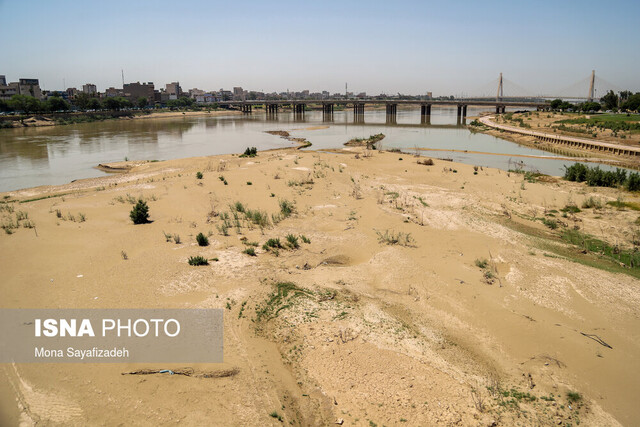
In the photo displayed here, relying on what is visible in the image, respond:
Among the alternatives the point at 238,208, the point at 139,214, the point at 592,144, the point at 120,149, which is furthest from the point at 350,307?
the point at 592,144

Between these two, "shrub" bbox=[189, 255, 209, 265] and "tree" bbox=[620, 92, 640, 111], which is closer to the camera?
"shrub" bbox=[189, 255, 209, 265]

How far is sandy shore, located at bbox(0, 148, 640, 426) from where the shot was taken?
5039mm

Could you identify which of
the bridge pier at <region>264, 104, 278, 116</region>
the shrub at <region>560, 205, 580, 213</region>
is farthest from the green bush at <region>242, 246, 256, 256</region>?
the bridge pier at <region>264, 104, 278, 116</region>

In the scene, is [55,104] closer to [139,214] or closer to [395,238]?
[139,214]


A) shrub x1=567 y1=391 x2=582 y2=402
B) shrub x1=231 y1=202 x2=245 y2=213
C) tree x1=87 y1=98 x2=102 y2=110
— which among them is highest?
tree x1=87 y1=98 x2=102 y2=110

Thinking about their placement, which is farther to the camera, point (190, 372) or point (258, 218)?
point (258, 218)

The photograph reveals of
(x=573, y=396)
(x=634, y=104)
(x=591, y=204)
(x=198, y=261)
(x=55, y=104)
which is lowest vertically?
(x=573, y=396)

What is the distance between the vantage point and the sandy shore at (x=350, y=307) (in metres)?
5.04

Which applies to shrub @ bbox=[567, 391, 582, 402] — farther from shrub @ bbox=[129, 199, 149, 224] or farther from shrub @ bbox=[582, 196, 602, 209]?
shrub @ bbox=[582, 196, 602, 209]

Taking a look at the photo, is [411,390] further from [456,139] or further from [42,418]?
[456,139]

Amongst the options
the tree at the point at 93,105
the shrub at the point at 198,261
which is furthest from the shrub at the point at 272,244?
the tree at the point at 93,105

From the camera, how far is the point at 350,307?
7621 mm

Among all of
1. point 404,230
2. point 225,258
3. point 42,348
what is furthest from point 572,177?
point 42,348

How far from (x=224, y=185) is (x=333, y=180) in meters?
5.80
